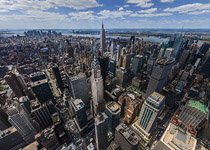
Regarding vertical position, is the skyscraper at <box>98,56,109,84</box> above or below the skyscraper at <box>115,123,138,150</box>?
above

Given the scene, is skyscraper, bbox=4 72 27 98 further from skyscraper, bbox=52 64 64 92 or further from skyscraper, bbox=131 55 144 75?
skyscraper, bbox=131 55 144 75

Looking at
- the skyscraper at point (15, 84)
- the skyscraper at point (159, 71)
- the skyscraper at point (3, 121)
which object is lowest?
the skyscraper at point (3, 121)

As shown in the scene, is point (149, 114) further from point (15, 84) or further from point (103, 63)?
point (15, 84)

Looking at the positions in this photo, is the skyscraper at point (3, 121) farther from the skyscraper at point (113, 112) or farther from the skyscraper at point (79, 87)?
the skyscraper at point (113, 112)

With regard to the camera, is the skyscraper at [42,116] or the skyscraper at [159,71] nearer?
the skyscraper at [42,116]

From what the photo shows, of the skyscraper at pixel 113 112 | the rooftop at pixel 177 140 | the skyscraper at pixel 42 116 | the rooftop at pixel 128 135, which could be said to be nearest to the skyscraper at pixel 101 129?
the skyscraper at pixel 113 112

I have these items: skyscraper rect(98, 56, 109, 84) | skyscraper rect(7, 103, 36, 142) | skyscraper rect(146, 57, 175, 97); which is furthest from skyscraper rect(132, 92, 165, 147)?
skyscraper rect(7, 103, 36, 142)

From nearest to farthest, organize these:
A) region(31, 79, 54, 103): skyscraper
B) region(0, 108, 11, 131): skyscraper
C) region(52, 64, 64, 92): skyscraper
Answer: region(0, 108, 11, 131): skyscraper → region(31, 79, 54, 103): skyscraper → region(52, 64, 64, 92): skyscraper
